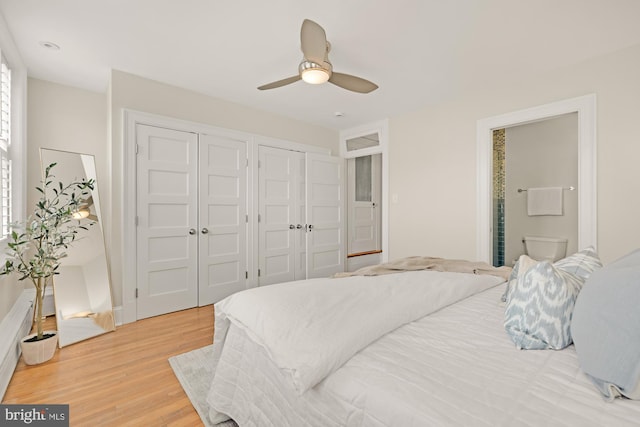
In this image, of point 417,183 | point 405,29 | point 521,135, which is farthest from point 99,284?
point 521,135

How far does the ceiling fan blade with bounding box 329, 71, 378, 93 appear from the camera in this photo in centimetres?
→ 233

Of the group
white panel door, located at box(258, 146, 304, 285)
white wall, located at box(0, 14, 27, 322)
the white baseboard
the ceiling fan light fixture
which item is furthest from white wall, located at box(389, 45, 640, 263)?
white wall, located at box(0, 14, 27, 322)

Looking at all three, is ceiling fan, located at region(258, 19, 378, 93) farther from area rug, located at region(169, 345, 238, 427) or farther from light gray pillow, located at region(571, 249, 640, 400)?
area rug, located at region(169, 345, 238, 427)

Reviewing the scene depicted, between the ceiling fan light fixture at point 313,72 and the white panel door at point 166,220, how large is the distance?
5.84 ft

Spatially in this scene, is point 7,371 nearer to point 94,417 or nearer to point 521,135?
point 94,417

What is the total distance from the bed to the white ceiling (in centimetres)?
180

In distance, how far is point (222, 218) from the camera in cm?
357

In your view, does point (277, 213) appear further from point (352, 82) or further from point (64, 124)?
point (64, 124)

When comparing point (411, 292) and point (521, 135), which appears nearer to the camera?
point (411, 292)

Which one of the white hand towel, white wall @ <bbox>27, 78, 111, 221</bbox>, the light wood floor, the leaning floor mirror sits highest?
white wall @ <bbox>27, 78, 111, 221</bbox>

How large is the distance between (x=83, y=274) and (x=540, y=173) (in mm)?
5801

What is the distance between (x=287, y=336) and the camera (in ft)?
3.51

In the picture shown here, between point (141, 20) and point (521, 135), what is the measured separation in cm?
499

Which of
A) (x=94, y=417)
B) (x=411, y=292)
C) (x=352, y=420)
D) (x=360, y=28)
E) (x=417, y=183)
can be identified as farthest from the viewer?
(x=417, y=183)
